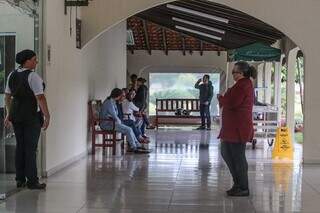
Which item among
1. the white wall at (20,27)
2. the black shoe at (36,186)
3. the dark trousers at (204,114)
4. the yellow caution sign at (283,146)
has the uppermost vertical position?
the white wall at (20,27)

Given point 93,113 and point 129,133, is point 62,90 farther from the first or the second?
point 129,133

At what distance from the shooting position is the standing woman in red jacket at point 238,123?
6641 millimetres

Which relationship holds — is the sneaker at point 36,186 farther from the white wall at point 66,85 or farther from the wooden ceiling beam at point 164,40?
the wooden ceiling beam at point 164,40

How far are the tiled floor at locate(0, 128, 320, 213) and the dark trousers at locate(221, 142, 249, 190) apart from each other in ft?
0.68

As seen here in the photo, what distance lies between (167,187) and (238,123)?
1.22m

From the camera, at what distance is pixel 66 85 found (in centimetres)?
899

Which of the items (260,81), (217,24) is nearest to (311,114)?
(217,24)

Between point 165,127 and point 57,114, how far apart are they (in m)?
11.6

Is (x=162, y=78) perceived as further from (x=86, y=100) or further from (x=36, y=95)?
(x=36, y=95)

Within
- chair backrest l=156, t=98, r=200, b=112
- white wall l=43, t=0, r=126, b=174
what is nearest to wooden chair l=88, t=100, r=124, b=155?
white wall l=43, t=0, r=126, b=174

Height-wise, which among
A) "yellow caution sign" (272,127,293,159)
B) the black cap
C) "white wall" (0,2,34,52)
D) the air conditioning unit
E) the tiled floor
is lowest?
the tiled floor

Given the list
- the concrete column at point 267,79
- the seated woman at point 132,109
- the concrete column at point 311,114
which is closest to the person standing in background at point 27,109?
the concrete column at point 311,114

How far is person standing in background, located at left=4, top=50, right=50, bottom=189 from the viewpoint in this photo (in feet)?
21.6

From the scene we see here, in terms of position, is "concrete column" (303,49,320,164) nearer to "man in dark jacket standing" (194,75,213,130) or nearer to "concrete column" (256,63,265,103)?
"concrete column" (256,63,265,103)
